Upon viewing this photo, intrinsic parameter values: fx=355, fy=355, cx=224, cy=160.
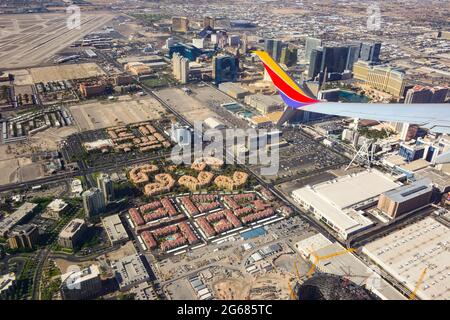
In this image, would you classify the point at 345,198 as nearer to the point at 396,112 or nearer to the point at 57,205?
the point at 396,112

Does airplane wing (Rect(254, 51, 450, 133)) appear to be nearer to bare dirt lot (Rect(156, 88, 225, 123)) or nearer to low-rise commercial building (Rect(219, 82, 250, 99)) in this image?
bare dirt lot (Rect(156, 88, 225, 123))

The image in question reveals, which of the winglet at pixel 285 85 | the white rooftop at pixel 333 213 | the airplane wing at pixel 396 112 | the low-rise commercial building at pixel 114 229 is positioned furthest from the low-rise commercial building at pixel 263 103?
the winglet at pixel 285 85

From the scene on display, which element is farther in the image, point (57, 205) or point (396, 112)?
point (57, 205)

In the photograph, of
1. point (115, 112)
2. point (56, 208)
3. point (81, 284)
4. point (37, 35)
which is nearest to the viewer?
point (81, 284)

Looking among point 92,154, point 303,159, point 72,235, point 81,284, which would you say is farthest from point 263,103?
point 81,284

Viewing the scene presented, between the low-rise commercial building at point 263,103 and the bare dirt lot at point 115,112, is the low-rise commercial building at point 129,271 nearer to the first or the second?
the bare dirt lot at point 115,112

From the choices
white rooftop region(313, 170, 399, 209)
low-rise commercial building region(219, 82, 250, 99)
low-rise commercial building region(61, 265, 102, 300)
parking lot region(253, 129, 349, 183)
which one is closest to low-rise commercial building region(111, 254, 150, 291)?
low-rise commercial building region(61, 265, 102, 300)
